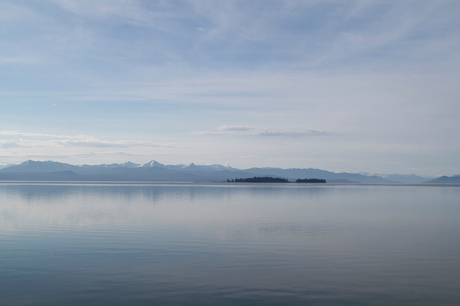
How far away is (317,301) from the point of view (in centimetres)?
1159

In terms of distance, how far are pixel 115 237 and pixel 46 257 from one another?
18.3 feet

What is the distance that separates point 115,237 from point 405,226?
21.6m

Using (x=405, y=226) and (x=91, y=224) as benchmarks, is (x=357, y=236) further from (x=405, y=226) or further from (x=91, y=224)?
(x=91, y=224)

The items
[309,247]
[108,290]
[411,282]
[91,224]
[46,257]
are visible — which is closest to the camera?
[108,290]

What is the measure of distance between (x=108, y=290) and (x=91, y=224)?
54.8ft

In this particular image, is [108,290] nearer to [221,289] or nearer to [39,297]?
[39,297]

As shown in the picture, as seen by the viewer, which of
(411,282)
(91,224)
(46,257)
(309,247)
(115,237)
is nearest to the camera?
(411,282)

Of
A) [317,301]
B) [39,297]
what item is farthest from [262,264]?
[39,297]

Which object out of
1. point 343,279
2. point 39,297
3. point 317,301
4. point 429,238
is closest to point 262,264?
point 343,279

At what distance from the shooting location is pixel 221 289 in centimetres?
1261

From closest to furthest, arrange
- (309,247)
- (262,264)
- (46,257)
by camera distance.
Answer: (262,264), (46,257), (309,247)

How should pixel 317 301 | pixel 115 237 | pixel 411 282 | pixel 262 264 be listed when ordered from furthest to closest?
pixel 115 237 < pixel 262 264 < pixel 411 282 < pixel 317 301

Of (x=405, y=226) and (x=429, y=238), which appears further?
(x=405, y=226)

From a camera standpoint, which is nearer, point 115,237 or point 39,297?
point 39,297
